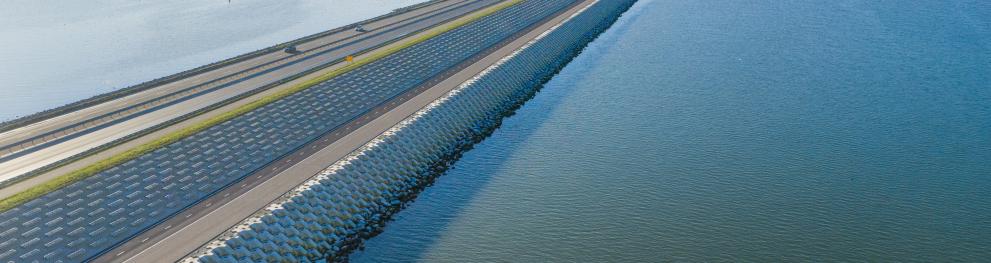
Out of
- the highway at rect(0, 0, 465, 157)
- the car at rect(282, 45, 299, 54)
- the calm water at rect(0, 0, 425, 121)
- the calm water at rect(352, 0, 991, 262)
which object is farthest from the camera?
the calm water at rect(0, 0, 425, 121)

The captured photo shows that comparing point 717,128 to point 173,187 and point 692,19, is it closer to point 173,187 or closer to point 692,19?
point 173,187

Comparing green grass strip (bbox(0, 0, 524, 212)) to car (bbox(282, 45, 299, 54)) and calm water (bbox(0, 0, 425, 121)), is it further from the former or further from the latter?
calm water (bbox(0, 0, 425, 121))

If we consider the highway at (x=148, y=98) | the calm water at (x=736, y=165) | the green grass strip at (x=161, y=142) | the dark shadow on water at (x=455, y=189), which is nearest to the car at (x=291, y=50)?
the highway at (x=148, y=98)

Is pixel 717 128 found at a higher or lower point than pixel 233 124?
lower

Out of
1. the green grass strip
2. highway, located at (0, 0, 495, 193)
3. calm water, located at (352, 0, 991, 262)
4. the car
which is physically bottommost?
calm water, located at (352, 0, 991, 262)

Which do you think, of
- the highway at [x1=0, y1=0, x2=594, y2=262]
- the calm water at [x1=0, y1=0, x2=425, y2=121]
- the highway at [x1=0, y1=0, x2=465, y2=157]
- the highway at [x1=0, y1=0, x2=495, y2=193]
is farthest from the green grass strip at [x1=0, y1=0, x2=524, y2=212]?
the calm water at [x1=0, y1=0, x2=425, y2=121]

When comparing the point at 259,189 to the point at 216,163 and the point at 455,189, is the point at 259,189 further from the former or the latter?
the point at 455,189

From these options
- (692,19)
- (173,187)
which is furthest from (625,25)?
(173,187)
